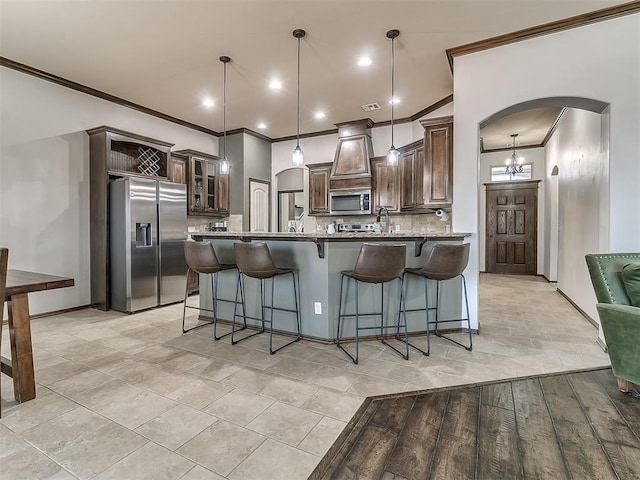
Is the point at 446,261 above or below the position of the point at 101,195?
below

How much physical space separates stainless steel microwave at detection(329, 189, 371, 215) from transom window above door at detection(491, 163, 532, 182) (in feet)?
13.0

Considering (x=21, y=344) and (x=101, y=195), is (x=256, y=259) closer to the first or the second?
(x=21, y=344)

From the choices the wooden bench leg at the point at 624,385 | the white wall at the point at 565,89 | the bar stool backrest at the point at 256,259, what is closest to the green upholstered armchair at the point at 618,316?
the wooden bench leg at the point at 624,385

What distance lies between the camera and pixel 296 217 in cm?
779

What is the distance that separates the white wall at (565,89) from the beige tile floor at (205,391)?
93 cm

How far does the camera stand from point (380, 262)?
2682 millimetres

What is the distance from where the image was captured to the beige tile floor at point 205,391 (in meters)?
1.60

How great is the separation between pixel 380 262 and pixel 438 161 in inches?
83.8

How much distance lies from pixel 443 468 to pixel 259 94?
15.6ft

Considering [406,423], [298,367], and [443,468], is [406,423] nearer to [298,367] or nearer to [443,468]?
[443,468]

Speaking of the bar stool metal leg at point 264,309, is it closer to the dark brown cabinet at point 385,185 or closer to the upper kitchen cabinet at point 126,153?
the upper kitchen cabinet at point 126,153

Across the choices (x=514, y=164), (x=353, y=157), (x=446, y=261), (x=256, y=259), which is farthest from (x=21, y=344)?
(x=514, y=164)

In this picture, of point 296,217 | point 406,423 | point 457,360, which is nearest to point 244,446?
point 406,423

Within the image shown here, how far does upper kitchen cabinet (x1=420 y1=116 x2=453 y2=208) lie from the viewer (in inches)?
160
